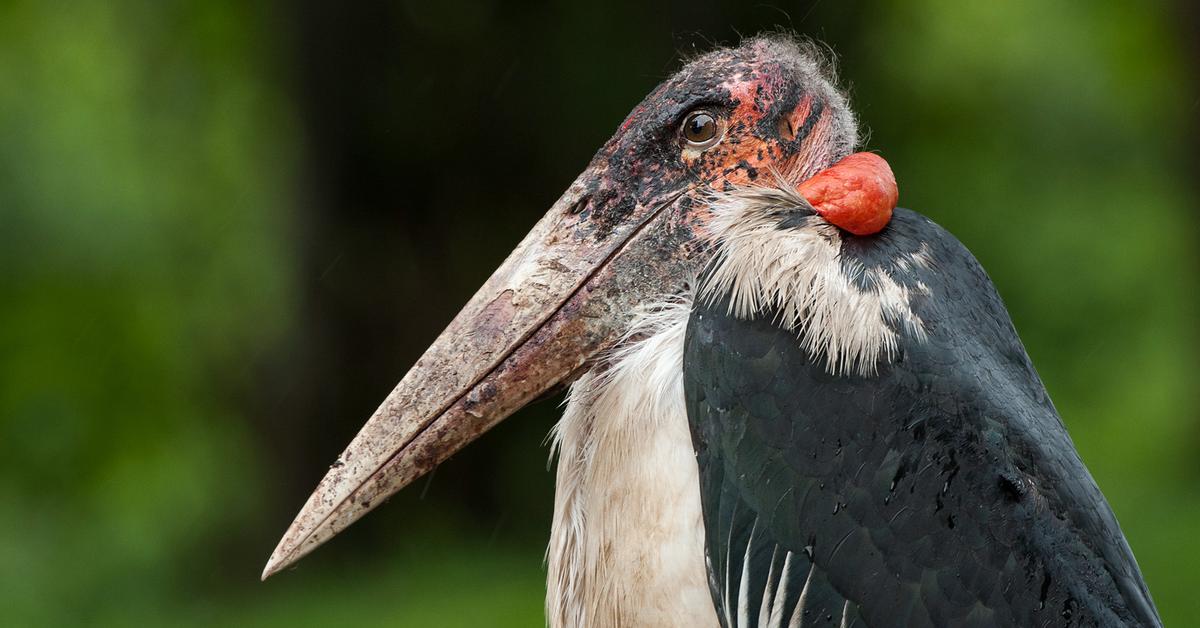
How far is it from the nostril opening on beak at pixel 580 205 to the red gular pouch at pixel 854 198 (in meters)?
0.48

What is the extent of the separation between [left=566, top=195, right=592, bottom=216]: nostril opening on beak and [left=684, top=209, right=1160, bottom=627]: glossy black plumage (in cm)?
56

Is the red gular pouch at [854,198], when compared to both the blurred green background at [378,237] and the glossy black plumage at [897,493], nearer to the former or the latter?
the glossy black plumage at [897,493]

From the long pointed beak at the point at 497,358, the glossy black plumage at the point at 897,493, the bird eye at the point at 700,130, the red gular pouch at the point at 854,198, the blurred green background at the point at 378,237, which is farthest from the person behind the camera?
the blurred green background at the point at 378,237

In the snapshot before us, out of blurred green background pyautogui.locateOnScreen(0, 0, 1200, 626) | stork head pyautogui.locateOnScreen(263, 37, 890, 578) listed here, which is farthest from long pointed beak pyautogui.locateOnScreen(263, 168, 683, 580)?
blurred green background pyautogui.locateOnScreen(0, 0, 1200, 626)

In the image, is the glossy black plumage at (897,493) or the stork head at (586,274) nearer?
the glossy black plumage at (897,493)

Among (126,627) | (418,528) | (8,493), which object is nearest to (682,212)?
(126,627)

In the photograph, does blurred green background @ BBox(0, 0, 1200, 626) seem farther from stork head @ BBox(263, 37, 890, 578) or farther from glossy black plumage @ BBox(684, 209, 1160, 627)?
glossy black plumage @ BBox(684, 209, 1160, 627)

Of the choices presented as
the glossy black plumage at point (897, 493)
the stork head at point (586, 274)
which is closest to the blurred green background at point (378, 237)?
the stork head at point (586, 274)

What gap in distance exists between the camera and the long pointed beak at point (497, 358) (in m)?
3.04

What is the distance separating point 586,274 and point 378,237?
6318 mm

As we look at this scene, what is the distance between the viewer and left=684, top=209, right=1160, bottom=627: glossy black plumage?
2605 mm

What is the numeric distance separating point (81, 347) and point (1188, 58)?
391 inches

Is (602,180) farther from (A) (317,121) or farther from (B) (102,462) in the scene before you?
(B) (102,462)

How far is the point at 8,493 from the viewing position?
39.4 feet
